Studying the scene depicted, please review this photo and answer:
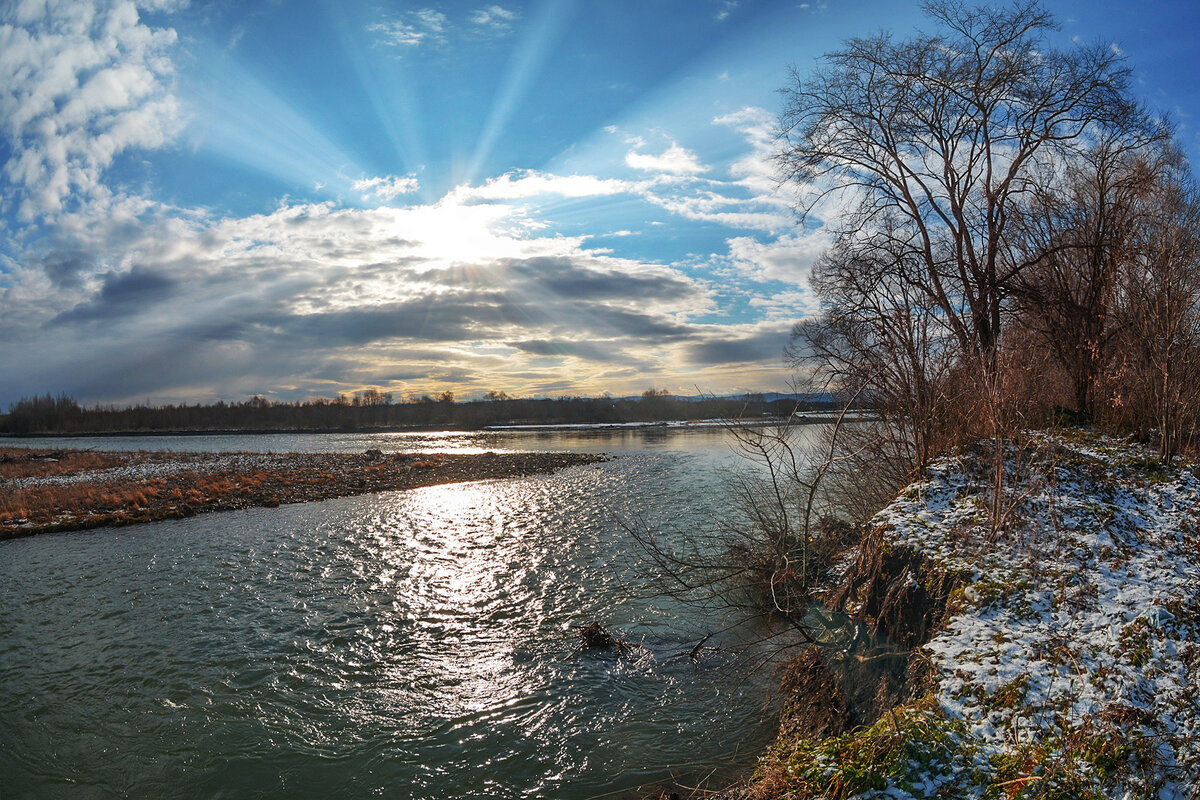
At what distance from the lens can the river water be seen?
632 centimetres

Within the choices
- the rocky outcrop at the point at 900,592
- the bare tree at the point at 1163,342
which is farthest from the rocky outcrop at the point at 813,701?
the bare tree at the point at 1163,342

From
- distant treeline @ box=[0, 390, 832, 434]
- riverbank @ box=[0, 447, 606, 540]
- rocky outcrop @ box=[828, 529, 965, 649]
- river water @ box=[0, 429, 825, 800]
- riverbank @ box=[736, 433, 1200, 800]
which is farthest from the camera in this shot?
distant treeline @ box=[0, 390, 832, 434]

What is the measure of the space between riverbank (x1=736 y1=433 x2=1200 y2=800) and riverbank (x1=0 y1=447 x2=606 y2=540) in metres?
23.6

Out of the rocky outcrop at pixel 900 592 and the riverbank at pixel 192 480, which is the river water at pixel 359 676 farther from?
the riverbank at pixel 192 480

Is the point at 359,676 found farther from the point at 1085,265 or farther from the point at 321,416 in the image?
the point at 321,416

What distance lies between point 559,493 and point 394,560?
37.9 feet

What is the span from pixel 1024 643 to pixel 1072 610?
0.62 m

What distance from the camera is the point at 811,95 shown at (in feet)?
48.8

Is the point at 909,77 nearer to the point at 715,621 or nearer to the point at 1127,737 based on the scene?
the point at 715,621

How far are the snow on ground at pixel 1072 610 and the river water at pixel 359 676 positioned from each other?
2677 mm

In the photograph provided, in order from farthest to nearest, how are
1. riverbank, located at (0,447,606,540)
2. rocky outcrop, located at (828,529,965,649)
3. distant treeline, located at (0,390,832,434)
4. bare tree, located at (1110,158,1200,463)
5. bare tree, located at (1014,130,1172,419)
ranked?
distant treeline, located at (0,390,832,434) < riverbank, located at (0,447,606,540) < bare tree, located at (1014,130,1172,419) < bare tree, located at (1110,158,1200,463) < rocky outcrop, located at (828,529,965,649)

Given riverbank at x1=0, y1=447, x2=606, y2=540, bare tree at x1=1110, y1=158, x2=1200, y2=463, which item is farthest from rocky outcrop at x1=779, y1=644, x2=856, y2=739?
riverbank at x1=0, y1=447, x2=606, y2=540

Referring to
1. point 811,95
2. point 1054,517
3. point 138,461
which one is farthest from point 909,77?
point 138,461

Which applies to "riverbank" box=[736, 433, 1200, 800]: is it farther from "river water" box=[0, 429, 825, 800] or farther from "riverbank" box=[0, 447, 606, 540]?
"riverbank" box=[0, 447, 606, 540]
